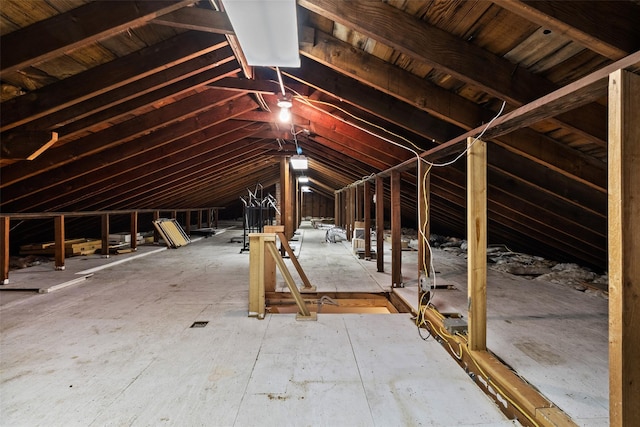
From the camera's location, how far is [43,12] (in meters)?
1.77

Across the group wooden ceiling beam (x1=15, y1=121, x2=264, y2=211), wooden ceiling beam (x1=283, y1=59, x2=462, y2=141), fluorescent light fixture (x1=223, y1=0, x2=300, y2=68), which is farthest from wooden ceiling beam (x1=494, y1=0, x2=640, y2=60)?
wooden ceiling beam (x1=15, y1=121, x2=264, y2=211)

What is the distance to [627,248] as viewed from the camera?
0.95m

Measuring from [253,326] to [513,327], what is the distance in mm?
2076

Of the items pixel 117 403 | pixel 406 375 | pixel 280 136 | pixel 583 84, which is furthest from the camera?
pixel 280 136

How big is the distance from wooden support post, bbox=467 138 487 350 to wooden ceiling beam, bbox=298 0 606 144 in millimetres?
369

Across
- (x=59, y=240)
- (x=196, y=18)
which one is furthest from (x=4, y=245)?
(x=196, y=18)

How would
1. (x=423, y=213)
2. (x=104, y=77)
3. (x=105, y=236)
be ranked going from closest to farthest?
(x=104, y=77)
(x=423, y=213)
(x=105, y=236)

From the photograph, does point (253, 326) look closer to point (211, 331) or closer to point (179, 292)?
point (211, 331)

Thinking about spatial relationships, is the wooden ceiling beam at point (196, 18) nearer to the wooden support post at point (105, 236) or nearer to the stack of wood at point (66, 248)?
the wooden support post at point (105, 236)

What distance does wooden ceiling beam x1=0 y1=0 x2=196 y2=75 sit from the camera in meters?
1.79

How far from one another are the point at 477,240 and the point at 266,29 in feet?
5.69

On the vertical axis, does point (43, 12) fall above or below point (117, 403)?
above

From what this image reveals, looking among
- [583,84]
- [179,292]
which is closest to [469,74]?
[583,84]

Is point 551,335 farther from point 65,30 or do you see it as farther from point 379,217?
point 65,30
